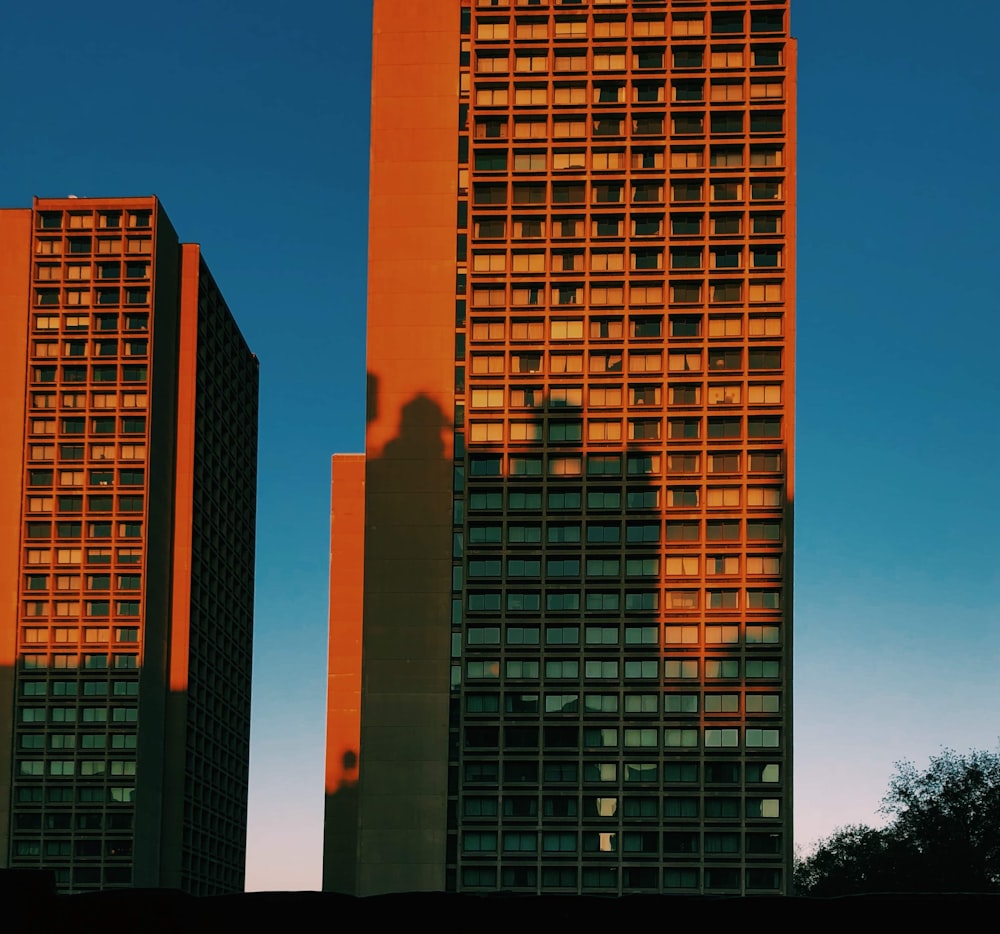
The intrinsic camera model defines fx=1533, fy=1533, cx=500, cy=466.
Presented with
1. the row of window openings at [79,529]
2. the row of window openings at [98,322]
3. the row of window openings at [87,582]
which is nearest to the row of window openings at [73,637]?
the row of window openings at [87,582]

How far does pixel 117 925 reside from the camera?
9.69 metres

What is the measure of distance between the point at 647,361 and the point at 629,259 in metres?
7.65

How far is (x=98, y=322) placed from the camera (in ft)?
446

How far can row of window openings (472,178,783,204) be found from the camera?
11088 cm

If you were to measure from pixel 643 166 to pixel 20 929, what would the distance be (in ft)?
350

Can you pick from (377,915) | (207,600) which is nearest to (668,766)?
(207,600)

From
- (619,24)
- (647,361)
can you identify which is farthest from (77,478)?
(619,24)

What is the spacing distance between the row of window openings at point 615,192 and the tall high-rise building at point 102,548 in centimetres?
3860

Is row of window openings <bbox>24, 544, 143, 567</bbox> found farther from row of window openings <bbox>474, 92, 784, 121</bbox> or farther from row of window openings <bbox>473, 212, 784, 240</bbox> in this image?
row of window openings <bbox>474, 92, 784, 121</bbox>

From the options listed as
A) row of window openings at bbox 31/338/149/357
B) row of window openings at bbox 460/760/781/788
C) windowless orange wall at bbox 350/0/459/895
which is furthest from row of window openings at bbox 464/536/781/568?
row of window openings at bbox 31/338/149/357

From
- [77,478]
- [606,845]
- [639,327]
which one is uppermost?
[639,327]

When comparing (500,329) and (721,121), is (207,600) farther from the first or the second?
(721,121)

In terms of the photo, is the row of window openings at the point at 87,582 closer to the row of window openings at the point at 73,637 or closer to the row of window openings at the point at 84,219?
the row of window openings at the point at 73,637

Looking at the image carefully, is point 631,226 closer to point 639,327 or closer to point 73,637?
point 639,327
